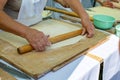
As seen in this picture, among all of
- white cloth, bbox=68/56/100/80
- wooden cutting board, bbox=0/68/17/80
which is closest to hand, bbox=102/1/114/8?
white cloth, bbox=68/56/100/80

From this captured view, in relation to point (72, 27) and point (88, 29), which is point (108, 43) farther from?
point (72, 27)

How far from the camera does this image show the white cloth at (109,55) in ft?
3.44

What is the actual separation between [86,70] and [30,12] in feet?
1.82

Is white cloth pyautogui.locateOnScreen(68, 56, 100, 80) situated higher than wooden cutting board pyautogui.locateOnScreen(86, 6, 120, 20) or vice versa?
wooden cutting board pyautogui.locateOnScreen(86, 6, 120, 20)

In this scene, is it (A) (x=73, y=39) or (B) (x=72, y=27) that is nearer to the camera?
(A) (x=73, y=39)

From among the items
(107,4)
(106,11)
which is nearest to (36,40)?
(106,11)

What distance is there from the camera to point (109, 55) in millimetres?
1062

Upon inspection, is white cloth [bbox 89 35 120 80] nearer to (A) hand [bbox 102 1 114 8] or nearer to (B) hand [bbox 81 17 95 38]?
(B) hand [bbox 81 17 95 38]

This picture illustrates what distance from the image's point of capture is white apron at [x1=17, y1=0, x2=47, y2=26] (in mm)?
1179

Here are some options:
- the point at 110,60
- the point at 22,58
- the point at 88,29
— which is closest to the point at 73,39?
the point at 88,29

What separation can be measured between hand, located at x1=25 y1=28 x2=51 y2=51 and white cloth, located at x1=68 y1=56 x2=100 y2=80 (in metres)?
0.20

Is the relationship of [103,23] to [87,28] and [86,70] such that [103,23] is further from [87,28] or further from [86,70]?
[86,70]

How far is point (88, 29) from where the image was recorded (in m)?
1.21

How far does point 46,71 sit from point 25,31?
0.24m
